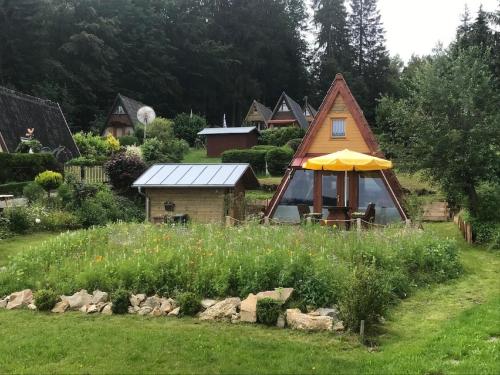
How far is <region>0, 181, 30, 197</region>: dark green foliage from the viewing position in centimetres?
1991

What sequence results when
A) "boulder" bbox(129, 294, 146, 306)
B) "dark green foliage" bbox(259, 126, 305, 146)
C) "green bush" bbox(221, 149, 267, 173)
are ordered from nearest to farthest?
"boulder" bbox(129, 294, 146, 306), "green bush" bbox(221, 149, 267, 173), "dark green foliage" bbox(259, 126, 305, 146)

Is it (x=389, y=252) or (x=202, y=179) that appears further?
(x=202, y=179)

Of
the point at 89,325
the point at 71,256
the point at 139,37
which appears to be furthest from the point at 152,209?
the point at 139,37

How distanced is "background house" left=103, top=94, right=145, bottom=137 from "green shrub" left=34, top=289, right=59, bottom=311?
39272 millimetres

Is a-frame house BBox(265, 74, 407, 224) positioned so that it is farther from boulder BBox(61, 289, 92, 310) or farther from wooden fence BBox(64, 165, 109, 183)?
wooden fence BBox(64, 165, 109, 183)

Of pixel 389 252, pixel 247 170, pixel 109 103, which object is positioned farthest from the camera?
pixel 109 103

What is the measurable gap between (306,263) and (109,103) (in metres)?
50.2

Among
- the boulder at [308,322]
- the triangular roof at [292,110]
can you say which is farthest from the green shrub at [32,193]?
the triangular roof at [292,110]

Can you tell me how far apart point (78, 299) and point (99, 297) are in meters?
0.36

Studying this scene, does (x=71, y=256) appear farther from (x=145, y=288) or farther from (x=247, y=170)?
(x=247, y=170)

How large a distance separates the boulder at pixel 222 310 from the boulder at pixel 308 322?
2.78 feet

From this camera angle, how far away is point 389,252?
31.3 ft

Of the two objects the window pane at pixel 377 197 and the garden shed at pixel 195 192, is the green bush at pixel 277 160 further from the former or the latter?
the garden shed at pixel 195 192

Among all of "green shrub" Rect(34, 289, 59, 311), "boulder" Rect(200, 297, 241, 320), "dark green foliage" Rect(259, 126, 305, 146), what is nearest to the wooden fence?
"green shrub" Rect(34, 289, 59, 311)
